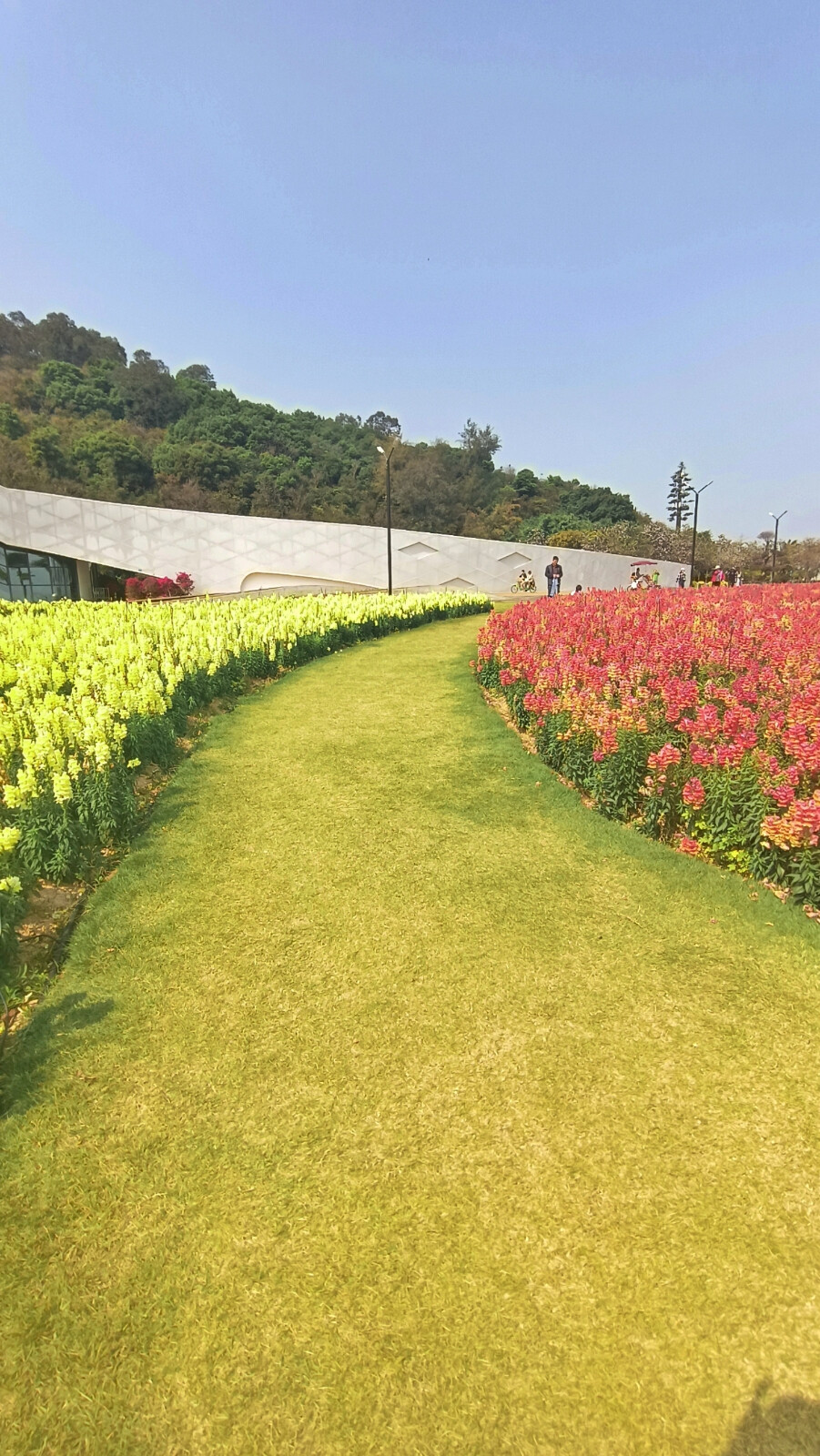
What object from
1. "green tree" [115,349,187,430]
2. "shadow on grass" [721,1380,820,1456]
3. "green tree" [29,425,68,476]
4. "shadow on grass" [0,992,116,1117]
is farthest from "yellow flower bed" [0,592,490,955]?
"green tree" [115,349,187,430]

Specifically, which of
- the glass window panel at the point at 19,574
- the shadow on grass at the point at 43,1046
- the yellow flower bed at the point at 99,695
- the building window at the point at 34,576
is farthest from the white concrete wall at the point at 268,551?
the shadow on grass at the point at 43,1046

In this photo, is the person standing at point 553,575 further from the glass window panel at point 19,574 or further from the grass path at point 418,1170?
the glass window panel at point 19,574

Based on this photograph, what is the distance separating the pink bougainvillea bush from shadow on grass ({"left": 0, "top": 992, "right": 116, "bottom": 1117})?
4.19 m

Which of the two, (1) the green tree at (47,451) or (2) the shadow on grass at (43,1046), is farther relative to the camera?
(1) the green tree at (47,451)

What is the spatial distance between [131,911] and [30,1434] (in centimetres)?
274

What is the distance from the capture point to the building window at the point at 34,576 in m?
34.3

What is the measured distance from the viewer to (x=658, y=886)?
15.4ft

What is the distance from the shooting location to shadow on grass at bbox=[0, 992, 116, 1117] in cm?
287

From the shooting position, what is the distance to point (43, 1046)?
3.16 metres

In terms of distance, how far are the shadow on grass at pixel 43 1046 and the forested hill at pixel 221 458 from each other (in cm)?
5860

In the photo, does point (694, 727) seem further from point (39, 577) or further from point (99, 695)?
point (39, 577)

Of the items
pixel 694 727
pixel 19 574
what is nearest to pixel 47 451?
pixel 19 574

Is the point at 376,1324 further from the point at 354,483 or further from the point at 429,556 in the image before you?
the point at 354,483

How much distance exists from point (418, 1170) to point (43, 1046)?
1940 millimetres
